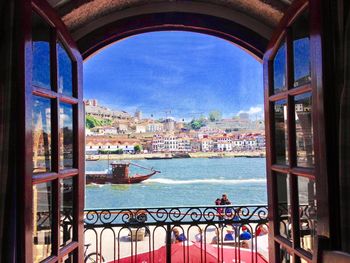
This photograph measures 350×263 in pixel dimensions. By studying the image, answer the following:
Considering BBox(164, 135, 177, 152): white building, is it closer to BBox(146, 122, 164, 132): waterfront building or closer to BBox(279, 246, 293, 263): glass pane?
BBox(146, 122, 164, 132): waterfront building

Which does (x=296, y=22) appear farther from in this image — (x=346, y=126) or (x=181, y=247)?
(x=181, y=247)

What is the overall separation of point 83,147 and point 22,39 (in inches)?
36.5

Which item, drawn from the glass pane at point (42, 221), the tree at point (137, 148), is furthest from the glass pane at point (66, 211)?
the tree at point (137, 148)

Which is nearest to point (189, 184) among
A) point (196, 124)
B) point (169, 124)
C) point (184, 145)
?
point (184, 145)

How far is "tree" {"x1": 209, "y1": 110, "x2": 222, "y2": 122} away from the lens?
119 feet

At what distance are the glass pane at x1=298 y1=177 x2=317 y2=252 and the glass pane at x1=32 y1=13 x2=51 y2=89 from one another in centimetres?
123

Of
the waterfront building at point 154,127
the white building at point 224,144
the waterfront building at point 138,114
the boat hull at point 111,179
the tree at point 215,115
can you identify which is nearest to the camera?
the boat hull at point 111,179

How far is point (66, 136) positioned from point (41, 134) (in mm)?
300

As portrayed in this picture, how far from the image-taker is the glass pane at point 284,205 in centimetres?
177

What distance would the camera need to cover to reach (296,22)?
5.53ft

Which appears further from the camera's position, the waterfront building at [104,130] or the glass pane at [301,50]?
the waterfront building at [104,130]

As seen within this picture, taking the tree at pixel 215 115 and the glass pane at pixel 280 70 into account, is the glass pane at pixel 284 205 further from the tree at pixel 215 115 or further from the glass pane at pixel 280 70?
the tree at pixel 215 115

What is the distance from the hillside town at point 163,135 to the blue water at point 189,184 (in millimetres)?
1577

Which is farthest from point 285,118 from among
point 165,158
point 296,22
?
point 165,158
